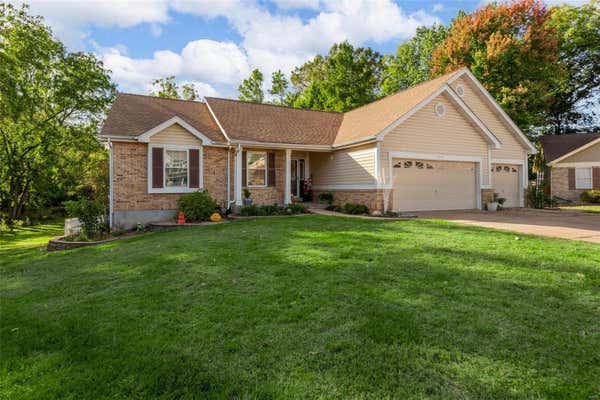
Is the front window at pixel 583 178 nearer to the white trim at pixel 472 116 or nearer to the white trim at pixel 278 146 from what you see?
the white trim at pixel 472 116

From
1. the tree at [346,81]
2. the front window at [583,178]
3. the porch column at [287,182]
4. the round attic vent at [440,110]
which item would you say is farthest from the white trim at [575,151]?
the porch column at [287,182]

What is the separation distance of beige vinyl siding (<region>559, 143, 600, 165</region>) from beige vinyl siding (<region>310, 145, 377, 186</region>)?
18.4 m

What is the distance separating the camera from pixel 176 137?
11820 millimetres

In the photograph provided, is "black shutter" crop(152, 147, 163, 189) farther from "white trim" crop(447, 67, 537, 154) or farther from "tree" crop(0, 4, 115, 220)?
"white trim" crop(447, 67, 537, 154)

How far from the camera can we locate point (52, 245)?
9.30m

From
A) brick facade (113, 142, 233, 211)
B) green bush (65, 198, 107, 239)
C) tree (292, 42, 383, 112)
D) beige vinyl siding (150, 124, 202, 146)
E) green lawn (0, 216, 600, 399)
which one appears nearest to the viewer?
green lawn (0, 216, 600, 399)

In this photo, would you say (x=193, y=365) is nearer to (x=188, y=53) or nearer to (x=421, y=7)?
(x=421, y=7)

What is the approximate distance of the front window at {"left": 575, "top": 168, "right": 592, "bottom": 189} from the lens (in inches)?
851

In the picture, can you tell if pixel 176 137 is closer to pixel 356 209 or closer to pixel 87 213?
pixel 87 213

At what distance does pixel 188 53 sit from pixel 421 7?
1262 centimetres

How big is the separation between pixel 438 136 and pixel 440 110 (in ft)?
3.59

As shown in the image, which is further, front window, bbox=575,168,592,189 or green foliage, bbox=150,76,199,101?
green foliage, bbox=150,76,199,101

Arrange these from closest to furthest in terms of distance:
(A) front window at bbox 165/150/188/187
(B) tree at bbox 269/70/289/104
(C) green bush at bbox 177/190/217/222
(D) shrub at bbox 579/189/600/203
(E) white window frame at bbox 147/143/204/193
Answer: (C) green bush at bbox 177/190/217/222
(E) white window frame at bbox 147/143/204/193
(A) front window at bbox 165/150/188/187
(D) shrub at bbox 579/189/600/203
(B) tree at bbox 269/70/289/104

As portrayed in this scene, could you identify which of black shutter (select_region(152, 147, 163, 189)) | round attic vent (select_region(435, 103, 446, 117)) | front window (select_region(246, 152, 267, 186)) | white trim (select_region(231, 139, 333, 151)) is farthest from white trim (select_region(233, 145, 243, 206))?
round attic vent (select_region(435, 103, 446, 117))
